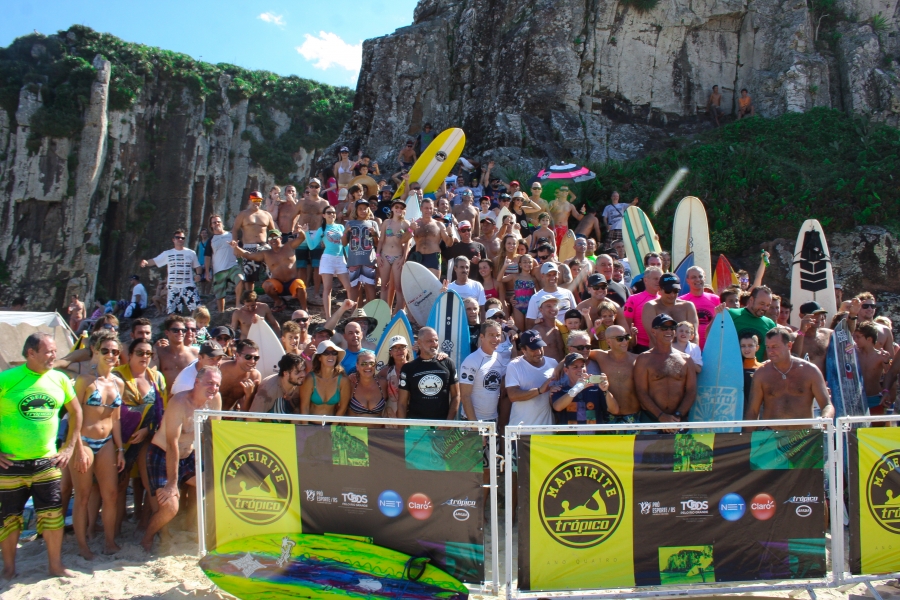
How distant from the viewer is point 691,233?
9.65m

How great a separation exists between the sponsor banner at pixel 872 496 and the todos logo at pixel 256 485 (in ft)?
9.96

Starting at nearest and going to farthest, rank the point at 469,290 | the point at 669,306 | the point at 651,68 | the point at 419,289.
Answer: the point at 669,306 < the point at 469,290 < the point at 419,289 < the point at 651,68

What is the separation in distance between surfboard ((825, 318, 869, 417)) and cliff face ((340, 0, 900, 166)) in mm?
10087

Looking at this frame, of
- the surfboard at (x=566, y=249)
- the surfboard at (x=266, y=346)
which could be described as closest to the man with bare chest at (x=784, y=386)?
the surfboard at (x=266, y=346)

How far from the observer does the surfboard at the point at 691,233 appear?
376 inches

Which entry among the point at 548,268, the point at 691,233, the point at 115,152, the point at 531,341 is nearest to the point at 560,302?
the point at 548,268

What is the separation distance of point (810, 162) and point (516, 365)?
11799 millimetres

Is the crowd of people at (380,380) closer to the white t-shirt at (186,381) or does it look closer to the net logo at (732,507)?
the white t-shirt at (186,381)

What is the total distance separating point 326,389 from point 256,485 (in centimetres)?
99

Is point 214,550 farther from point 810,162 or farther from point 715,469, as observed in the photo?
point 810,162

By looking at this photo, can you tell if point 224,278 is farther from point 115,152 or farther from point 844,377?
point 115,152

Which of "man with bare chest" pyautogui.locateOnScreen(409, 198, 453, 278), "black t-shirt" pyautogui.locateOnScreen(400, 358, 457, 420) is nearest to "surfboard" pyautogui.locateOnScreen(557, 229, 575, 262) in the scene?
"man with bare chest" pyautogui.locateOnScreen(409, 198, 453, 278)

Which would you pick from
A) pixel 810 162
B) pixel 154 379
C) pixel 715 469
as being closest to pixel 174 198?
pixel 810 162

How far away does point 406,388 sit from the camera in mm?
4496
